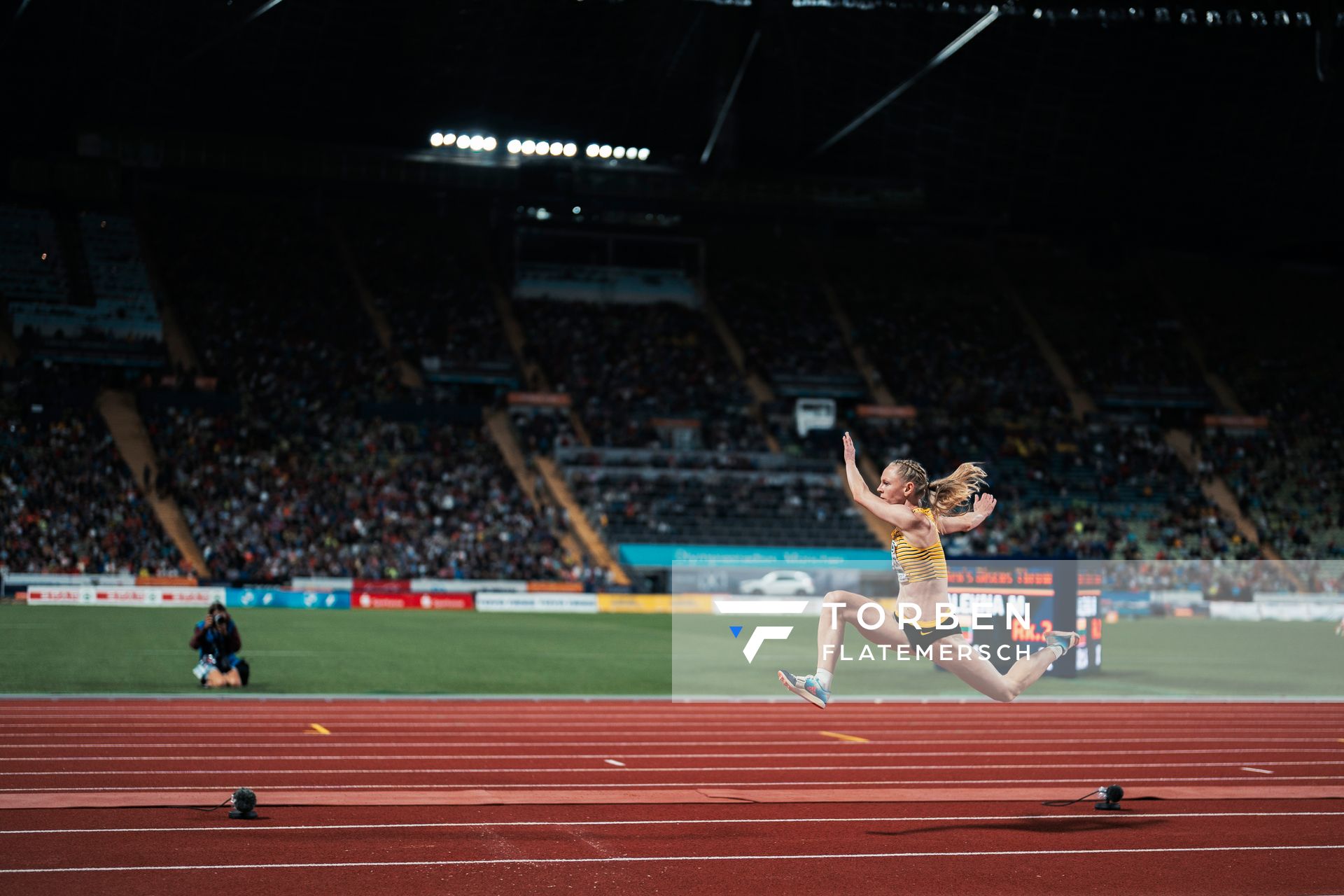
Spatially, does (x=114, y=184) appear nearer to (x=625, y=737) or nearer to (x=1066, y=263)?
(x=1066, y=263)

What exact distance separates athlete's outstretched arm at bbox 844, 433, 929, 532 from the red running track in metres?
2.01

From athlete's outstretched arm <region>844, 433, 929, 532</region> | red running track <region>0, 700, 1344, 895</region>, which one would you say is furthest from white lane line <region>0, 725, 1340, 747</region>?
athlete's outstretched arm <region>844, 433, 929, 532</region>

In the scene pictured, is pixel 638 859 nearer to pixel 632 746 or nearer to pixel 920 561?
pixel 920 561

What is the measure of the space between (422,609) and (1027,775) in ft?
88.7

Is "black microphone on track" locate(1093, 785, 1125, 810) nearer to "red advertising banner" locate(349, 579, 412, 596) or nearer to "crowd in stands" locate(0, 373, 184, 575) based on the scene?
"red advertising banner" locate(349, 579, 412, 596)

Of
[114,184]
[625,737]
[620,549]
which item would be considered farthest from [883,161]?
[625,737]

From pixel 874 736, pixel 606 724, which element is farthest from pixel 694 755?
pixel 874 736

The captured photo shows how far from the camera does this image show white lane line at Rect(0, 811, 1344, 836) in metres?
8.66

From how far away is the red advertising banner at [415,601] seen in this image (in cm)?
3700

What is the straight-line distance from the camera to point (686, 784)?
443 inches

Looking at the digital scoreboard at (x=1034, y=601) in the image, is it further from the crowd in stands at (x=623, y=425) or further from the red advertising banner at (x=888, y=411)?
the red advertising banner at (x=888, y=411)

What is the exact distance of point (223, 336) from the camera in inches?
1780

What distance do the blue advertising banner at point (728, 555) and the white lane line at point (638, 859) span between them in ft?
94.0

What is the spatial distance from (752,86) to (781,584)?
17.0 meters
